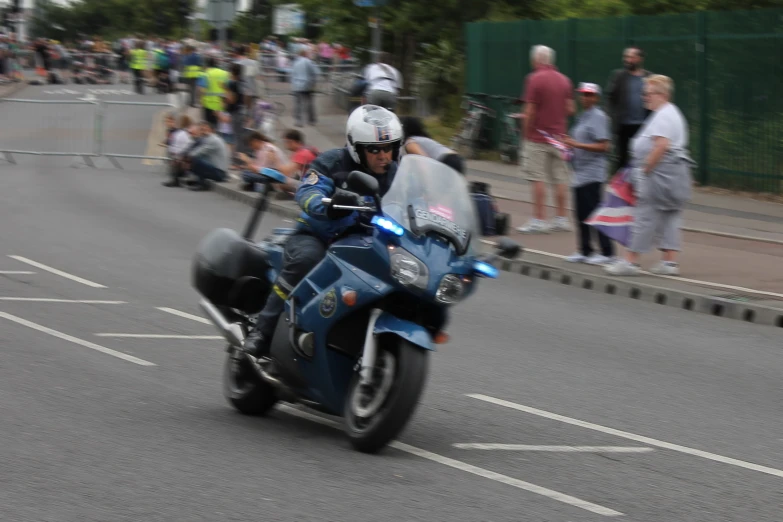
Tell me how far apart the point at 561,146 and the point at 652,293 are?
3059 mm

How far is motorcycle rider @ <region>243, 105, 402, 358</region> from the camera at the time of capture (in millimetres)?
7176

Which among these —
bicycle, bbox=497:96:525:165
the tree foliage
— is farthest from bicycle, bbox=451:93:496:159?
the tree foliage

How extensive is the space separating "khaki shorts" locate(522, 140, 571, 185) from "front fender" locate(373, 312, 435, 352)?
10115mm

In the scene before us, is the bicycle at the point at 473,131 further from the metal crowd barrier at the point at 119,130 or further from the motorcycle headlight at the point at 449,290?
the motorcycle headlight at the point at 449,290

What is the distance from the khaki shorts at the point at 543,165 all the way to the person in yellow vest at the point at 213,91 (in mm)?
12865

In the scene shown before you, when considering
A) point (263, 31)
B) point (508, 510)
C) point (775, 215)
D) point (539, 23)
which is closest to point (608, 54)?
point (539, 23)

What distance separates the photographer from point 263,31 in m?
81.1

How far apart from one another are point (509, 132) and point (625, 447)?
19419 mm

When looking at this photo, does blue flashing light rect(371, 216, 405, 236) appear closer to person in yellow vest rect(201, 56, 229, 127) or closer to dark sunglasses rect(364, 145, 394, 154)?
dark sunglasses rect(364, 145, 394, 154)

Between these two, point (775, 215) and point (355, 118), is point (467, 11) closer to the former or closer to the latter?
point (775, 215)

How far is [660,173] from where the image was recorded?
13422 mm

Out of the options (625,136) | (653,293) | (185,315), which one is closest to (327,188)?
(185,315)

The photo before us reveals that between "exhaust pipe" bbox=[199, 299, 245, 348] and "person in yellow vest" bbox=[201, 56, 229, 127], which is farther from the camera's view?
"person in yellow vest" bbox=[201, 56, 229, 127]

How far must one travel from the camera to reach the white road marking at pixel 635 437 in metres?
6.99
